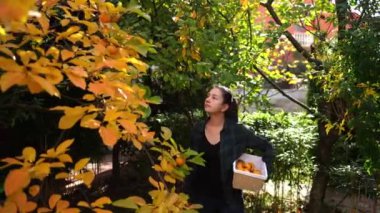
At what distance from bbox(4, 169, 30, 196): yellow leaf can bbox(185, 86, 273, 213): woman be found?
6.67ft

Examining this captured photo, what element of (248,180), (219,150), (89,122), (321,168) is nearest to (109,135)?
(89,122)

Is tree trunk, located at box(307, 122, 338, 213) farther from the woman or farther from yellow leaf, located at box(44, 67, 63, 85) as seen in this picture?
yellow leaf, located at box(44, 67, 63, 85)

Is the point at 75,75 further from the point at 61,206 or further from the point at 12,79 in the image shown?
the point at 61,206

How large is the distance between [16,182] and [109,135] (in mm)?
260

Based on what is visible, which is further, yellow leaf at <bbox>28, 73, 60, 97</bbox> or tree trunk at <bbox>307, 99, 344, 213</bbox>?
tree trunk at <bbox>307, 99, 344, 213</bbox>

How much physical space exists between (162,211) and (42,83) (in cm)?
63

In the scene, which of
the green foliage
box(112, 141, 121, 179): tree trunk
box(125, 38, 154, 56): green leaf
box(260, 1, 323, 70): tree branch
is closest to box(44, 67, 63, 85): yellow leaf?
box(125, 38, 154, 56): green leaf

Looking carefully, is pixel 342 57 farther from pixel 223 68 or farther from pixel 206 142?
pixel 206 142

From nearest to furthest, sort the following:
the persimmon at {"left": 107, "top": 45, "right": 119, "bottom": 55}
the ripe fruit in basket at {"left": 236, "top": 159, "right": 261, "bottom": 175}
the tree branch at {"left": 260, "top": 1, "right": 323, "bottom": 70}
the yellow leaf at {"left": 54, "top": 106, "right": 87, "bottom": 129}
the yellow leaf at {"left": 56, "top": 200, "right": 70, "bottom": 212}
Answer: the yellow leaf at {"left": 54, "top": 106, "right": 87, "bottom": 129} < the yellow leaf at {"left": 56, "top": 200, "right": 70, "bottom": 212} < the persimmon at {"left": 107, "top": 45, "right": 119, "bottom": 55} < the ripe fruit in basket at {"left": 236, "top": 159, "right": 261, "bottom": 175} < the tree branch at {"left": 260, "top": 1, "right": 323, "bottom": 70}

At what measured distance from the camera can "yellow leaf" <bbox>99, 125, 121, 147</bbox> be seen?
3.77 feet

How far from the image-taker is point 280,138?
16.1ft

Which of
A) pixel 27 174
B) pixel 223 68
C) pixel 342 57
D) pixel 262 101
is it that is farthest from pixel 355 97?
pixel 27 174

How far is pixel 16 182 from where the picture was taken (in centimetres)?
101

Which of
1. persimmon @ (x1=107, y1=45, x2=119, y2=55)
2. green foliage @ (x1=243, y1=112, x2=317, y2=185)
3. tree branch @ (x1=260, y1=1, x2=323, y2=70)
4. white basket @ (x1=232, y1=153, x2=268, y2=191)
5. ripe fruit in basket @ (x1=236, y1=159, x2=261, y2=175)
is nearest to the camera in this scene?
persimmon @ (x1=107, y1=45, x2=119, y2=55)
